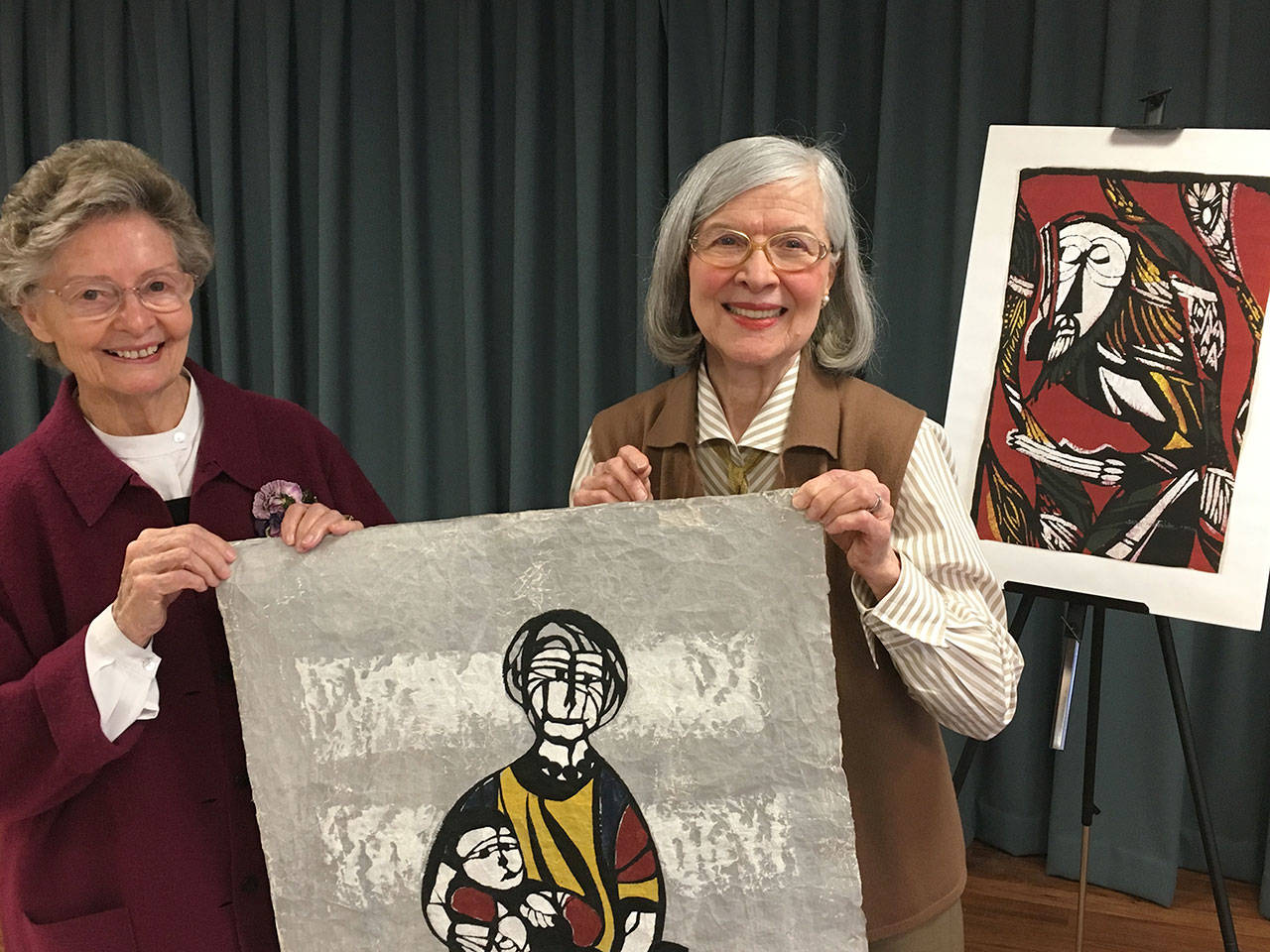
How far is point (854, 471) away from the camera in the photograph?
1.27 m

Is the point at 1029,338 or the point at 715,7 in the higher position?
the point at 715,7

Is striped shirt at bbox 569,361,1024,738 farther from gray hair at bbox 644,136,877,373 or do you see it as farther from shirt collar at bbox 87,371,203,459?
shirt collar at bbox 87,371,203,459

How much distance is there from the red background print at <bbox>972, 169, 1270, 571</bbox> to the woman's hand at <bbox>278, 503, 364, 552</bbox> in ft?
4.26

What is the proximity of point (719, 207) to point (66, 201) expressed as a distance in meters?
0.78

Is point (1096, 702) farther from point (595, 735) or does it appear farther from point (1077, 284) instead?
point (595, 735)

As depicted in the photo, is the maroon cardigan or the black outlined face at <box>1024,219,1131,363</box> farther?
the black outlined face at <box>1024,219,1131,363</box>

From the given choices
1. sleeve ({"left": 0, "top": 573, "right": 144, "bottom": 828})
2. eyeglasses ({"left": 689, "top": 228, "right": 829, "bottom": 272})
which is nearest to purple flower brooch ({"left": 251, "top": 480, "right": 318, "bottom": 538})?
sleeve ({"left": 0, "top": 573, "right": 144, "bottom": 828})

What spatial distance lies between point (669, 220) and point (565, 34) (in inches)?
77.5

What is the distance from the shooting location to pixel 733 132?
297 cm

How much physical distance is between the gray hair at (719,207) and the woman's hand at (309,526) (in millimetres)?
523

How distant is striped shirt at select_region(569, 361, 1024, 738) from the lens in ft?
4.11

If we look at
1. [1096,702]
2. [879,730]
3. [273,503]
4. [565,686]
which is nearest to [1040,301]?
[1096,702]

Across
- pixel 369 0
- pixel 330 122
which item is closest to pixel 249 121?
pixel 330 122

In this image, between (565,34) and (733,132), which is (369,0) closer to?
(565,34)
